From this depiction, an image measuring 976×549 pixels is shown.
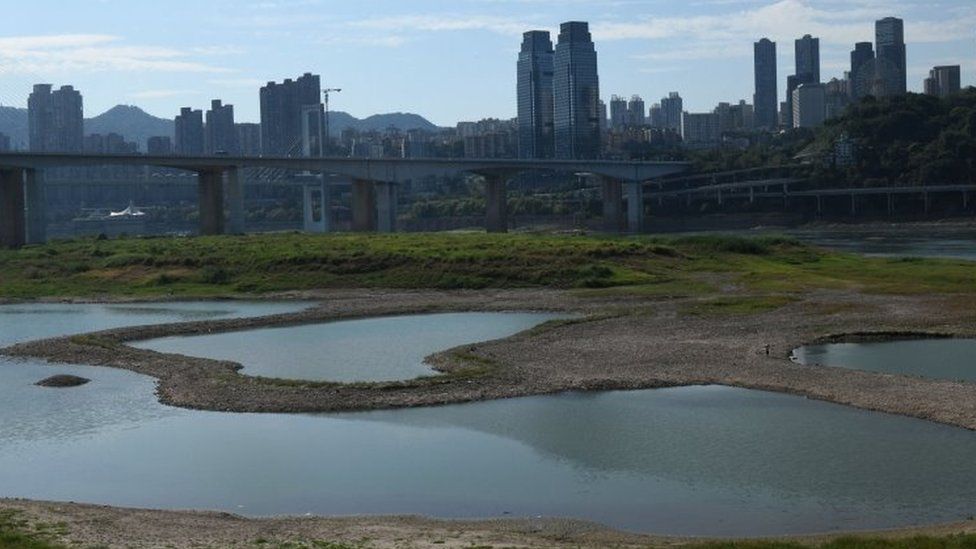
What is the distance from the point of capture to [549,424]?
74.1 feet

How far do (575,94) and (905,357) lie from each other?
6502 inches

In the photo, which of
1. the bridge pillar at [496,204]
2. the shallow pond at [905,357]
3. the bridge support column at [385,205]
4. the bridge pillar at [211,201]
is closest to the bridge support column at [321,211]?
the bridge pillar at [496,204]

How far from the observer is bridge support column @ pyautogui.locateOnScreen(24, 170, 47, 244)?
7469 centimetres

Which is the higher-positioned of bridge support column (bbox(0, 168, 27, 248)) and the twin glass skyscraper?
the twin glass skyscraper

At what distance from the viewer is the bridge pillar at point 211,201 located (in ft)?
271

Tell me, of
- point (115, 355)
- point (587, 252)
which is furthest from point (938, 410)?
point (587, 252)

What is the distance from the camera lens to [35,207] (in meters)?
75.3

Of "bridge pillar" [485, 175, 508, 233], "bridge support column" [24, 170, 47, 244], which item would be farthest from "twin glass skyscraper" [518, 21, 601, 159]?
"bridge support column" [24, 170, 47, 244]

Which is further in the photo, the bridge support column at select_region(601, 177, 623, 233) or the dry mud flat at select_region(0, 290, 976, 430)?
the bridge support column at select_region(601, 177, 623, 233)

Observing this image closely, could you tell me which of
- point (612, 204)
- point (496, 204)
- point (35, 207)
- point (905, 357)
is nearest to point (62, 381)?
point (905, 357)

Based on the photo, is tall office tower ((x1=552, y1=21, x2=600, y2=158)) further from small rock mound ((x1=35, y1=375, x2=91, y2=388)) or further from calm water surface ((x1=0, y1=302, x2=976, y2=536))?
calm water surface ((x1=0, y1=302, x2=976, y2=536))

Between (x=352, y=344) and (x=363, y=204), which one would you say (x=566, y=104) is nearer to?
(x=363, y=204)

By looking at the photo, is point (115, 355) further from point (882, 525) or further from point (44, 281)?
point (44, 281)

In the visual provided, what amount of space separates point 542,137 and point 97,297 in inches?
5602
